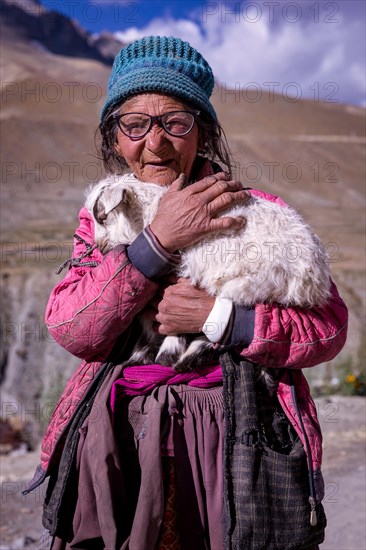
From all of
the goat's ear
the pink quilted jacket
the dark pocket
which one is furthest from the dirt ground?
the goat's ear

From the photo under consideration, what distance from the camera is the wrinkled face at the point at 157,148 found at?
5.40 ft

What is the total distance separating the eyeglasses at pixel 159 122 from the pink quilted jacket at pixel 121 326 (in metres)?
0.35

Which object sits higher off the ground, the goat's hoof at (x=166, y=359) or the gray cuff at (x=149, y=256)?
the gray cuff at (x=149, y=256)

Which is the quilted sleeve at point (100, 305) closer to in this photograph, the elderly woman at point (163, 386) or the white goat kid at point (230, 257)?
the elderly woman at point (163, 386)

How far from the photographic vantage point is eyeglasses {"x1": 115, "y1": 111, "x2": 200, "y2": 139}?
1646 millimetres

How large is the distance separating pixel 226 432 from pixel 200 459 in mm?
111

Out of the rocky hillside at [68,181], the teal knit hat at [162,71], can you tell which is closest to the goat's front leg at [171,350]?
the teal knit hat at [162,71]

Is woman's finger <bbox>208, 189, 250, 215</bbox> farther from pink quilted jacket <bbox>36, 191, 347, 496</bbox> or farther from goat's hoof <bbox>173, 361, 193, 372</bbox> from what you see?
goat's hoof <bbox>173, 361, 193, 372</bbox>

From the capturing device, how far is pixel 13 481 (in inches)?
201

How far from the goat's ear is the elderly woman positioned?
10 centimetres

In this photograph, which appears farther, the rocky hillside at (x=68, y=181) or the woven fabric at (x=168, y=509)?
the rocky hillside at (x=68, y=181)

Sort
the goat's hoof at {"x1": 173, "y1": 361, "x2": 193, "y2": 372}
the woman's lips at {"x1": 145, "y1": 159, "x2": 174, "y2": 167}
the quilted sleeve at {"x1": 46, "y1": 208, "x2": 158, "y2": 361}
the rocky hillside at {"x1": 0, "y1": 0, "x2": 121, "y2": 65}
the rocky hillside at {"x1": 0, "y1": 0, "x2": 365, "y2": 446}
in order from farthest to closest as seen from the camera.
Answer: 1. the rocky hillside at {"x1": 0, "y1": 0, "x2": 121, "y2": 65}
2. the rocky hillside at {"x1": 0, "y1": 0, "x2": 365, "y2": 446}
3. the woman's lips at {"x1": 145, "y1": 159, "x2": 174, "y2": 167}
4. the goat's hoof at {"x1": 173, "y1": 361, "x2": 193, "y2": 372}
5. the quilted sleeve at {"x1": 46, "y1": 208, "x2": 158, "y2": 361}

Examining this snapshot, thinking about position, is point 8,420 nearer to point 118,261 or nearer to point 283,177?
point 118,261

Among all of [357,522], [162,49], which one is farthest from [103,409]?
[357,522]
